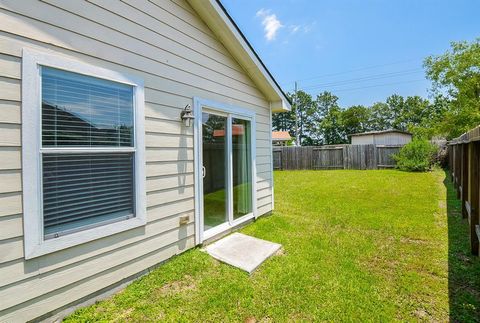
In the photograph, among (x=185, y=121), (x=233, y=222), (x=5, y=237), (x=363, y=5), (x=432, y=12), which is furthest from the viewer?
(x=432, y=12)

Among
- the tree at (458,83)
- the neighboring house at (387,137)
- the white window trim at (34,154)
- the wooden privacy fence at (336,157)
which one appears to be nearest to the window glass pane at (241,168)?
the white window trim at (34,154)

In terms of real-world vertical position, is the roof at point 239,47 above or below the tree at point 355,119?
below

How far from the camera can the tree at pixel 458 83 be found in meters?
15.1

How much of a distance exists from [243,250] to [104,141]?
234 cm

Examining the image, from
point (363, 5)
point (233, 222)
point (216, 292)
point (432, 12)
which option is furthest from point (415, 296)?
point (432, 12)

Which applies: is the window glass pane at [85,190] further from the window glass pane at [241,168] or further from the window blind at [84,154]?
the window glass pane at [241,168]

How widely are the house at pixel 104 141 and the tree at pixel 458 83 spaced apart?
58.4 ft

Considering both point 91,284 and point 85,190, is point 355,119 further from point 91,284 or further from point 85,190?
point 91,284

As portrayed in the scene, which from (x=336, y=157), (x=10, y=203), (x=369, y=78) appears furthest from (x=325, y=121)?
(x=10, y=203)

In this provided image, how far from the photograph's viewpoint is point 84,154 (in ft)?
7.73

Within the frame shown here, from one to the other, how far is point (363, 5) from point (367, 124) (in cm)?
3824

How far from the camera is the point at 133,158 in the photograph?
108 inches

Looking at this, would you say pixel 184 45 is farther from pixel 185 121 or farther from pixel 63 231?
pixel 63 231

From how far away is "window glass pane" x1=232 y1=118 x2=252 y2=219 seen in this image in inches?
175
